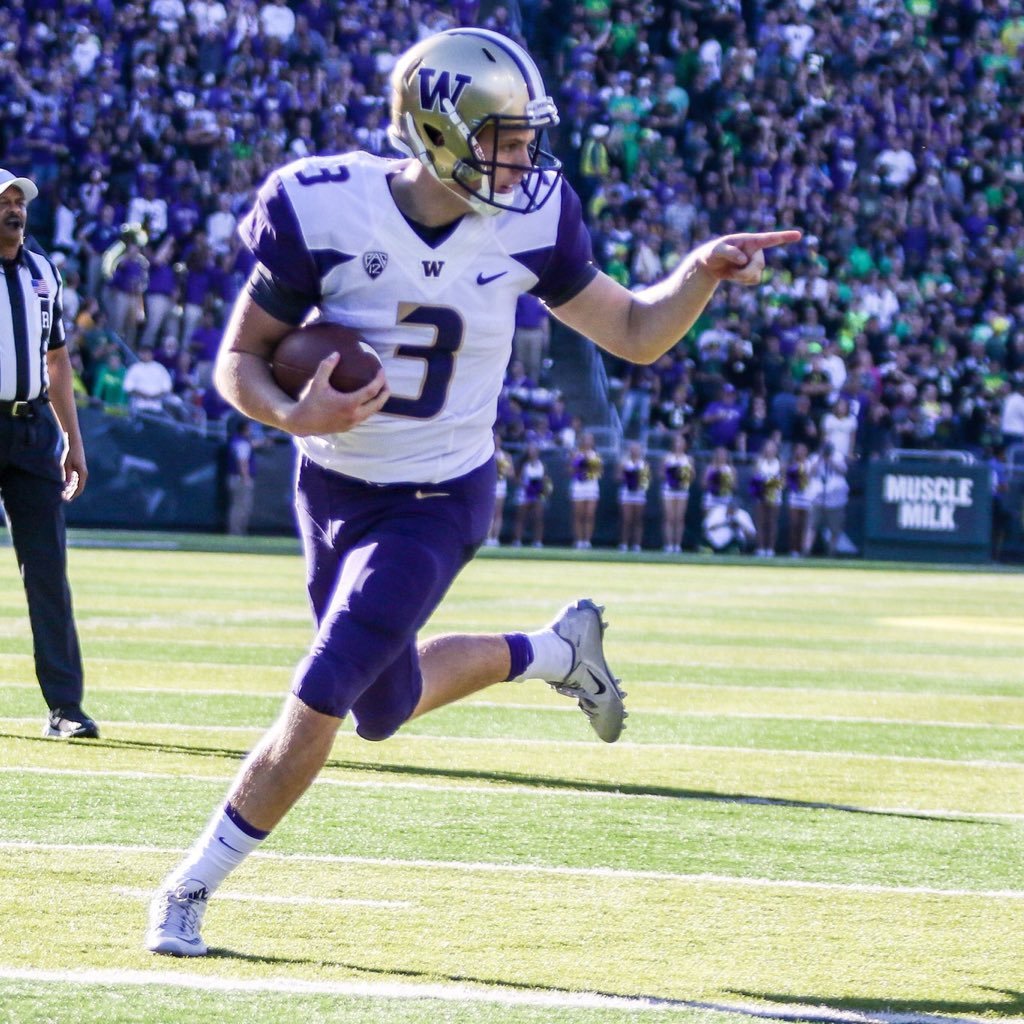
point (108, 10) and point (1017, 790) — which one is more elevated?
point (108, 10)

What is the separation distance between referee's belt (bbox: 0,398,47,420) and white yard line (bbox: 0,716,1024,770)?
3.42 feet

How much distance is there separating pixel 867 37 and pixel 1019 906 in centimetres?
2439

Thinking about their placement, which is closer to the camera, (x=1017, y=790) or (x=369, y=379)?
(x=369, y=379)

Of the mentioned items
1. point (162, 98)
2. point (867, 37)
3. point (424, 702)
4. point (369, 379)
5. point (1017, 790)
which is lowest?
point (1017, 790)

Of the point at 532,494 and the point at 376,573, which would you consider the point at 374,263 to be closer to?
the point at 376,573

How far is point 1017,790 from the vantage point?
5.72 metres

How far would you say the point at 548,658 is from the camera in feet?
16.1

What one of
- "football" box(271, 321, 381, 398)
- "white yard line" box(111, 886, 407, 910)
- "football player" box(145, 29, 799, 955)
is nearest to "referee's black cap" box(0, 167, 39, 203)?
"football player" box(145, 29, 799, 955)

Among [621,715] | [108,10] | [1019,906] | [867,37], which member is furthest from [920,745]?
[867,37]

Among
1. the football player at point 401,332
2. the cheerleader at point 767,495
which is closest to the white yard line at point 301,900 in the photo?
the football player at point 401,332

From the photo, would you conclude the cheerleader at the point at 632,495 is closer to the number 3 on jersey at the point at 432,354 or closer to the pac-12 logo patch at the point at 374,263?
the number 3 on jersey at the point at 432,354

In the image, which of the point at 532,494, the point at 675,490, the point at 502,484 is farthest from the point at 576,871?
the point at 675,490

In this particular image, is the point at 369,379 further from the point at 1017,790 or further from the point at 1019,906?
the point at 1017,790

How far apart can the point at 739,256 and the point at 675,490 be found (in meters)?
17.6
